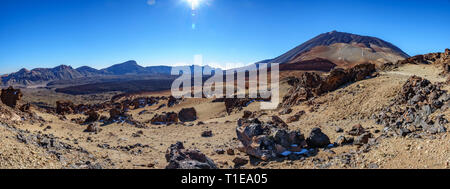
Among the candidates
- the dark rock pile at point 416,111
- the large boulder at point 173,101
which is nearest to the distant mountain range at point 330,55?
the large boulder at point 173,101

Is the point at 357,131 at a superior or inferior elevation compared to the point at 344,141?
superior

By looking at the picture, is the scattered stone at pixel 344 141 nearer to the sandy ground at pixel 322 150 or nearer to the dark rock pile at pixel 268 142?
the sandy ground at pixel 322 150

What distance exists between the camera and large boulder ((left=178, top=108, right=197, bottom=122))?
834 inches

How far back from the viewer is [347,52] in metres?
72.9

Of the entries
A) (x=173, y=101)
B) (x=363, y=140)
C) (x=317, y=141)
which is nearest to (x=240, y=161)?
(x=317, y=141)

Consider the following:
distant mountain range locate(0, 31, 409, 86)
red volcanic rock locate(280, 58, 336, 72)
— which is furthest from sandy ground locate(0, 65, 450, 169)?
distant mountain range locate(0, 31, 409, 86)

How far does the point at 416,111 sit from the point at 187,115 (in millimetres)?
16638

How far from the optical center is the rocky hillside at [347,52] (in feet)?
215

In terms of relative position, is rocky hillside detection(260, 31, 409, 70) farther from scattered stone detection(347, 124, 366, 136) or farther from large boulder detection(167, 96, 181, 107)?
scattered stone detection(347, 124, 366, 136)

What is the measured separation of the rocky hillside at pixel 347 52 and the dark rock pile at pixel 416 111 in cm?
4922

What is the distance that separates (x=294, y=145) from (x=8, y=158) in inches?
271

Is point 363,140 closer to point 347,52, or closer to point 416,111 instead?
point 416,111
